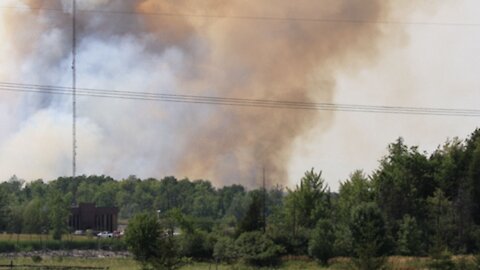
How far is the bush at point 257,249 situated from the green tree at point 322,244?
313 centimetres

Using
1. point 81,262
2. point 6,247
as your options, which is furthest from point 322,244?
point 6,247

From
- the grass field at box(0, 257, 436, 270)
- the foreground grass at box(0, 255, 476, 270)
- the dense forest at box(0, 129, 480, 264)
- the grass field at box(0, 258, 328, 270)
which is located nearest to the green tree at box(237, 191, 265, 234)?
the dense forest at box(0, 129, 480, 264)

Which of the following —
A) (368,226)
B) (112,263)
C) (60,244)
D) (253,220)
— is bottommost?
(112,263)

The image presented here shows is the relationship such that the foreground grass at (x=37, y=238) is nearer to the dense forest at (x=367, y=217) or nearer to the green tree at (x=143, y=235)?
the dense forest at (x=367, y=217)

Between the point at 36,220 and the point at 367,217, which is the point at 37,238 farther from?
the point at 367,217

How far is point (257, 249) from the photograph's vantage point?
76688 mm

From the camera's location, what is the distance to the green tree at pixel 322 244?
76.5m

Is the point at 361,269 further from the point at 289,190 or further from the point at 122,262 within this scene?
the point at 289,190

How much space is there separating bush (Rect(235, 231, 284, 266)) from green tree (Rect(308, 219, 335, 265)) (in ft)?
10.3

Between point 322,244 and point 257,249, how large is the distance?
19.1 feet

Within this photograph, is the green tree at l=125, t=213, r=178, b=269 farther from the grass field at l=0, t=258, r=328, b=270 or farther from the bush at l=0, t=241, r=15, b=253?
the bush at l=0, t=241, r=15, b=253

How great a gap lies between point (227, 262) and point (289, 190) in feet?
85.0

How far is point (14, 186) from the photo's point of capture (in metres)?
198

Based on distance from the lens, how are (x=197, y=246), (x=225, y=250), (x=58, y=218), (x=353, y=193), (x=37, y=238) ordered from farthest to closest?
(x=58, y=218) < (x=37, y=238) < (x=353, y=193) < (x=197, y=246) < (x=225, y=250)
